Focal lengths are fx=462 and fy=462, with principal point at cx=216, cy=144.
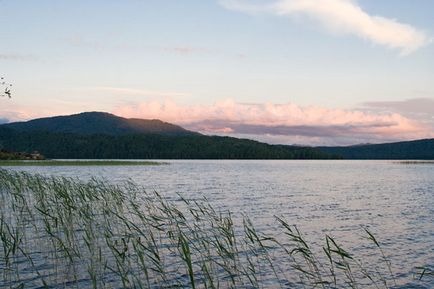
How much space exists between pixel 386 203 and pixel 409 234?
21.2 metres

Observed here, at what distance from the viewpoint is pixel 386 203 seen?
167ft

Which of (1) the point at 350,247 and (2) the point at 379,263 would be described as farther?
(1) the point at 350,247

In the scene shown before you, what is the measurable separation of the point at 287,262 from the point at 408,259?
6.44 metres

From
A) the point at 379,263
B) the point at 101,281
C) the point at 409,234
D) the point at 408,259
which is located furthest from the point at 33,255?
the point at 409,234

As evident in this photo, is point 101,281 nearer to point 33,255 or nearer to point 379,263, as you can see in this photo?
point 33,255

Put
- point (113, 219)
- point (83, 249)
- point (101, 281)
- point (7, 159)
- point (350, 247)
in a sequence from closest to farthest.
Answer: point (101, 281), point (83, 249), point (350, 247), point (113, 219), point (7, 159)

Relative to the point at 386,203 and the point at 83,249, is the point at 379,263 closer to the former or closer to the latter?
the point at 83,249

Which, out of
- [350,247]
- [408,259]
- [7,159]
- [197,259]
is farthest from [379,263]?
[7,159]

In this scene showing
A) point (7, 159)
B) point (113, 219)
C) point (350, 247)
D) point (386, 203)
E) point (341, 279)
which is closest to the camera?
point (341, 279)

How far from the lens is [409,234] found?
30.7 m

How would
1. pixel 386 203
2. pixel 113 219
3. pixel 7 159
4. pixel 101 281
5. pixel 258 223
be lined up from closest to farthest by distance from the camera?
pixel 101 281 → pixel 113 219 → pixel 258 223 → pixel 386 203 → pixel 7 159

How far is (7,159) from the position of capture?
132250 mm

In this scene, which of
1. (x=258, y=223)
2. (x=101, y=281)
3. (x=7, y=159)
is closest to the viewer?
(x=101, y=281)

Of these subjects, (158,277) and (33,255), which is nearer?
(158,277)
